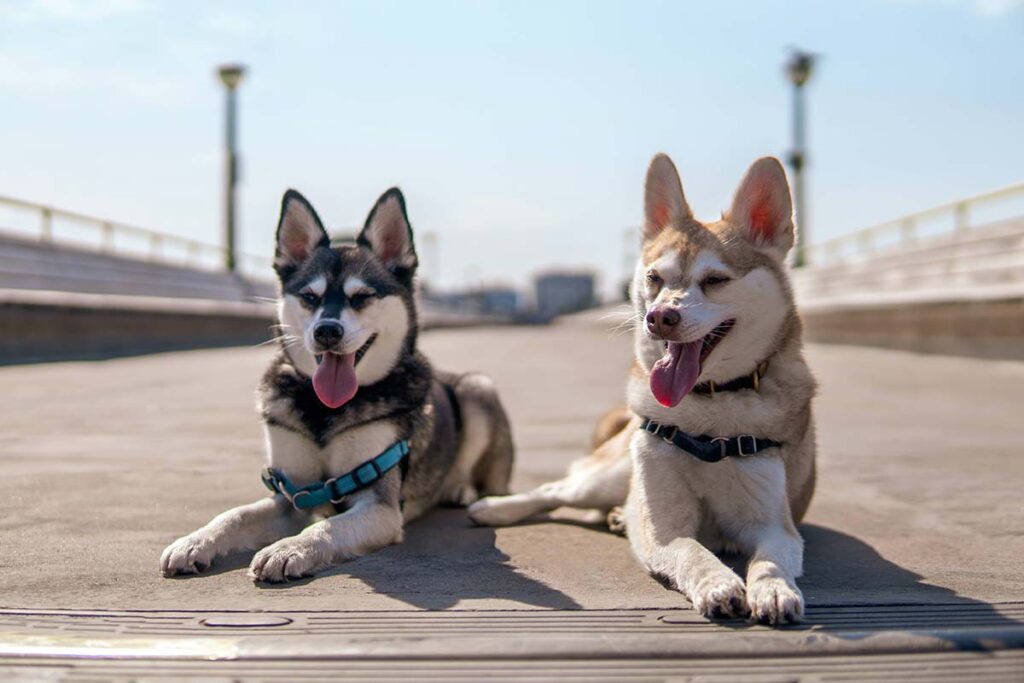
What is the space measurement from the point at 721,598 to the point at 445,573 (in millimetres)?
1136

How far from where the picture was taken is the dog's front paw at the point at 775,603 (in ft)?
9.86

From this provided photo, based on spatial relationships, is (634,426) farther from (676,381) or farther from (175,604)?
(175,604)

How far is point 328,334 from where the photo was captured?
14.3 ft

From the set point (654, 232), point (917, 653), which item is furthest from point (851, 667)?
A: point (654, 232)

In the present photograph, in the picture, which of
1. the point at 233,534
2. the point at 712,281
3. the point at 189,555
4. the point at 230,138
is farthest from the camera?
the point at 230,138

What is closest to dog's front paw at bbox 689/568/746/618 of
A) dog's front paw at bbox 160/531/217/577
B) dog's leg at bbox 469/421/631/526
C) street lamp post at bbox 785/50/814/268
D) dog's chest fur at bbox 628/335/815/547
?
dog's chest fur at bbox 628/335/815/547

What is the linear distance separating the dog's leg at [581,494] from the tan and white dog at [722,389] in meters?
0.59

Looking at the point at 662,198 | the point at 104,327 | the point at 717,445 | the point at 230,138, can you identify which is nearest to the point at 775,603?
the point at 717,445

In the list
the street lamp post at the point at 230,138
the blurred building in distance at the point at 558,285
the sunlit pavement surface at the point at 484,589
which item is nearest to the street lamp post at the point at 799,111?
the street lamp post at the point at 230,138

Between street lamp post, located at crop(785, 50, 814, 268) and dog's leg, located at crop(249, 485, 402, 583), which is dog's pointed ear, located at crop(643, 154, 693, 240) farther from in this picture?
street lamp post, located at crop(785, 50, 814, 268)

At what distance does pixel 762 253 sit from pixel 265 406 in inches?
90.7

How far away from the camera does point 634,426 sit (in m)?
4.46

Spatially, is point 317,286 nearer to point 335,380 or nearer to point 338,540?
point 335,380

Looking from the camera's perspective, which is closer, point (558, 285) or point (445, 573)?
point (445, 573)
